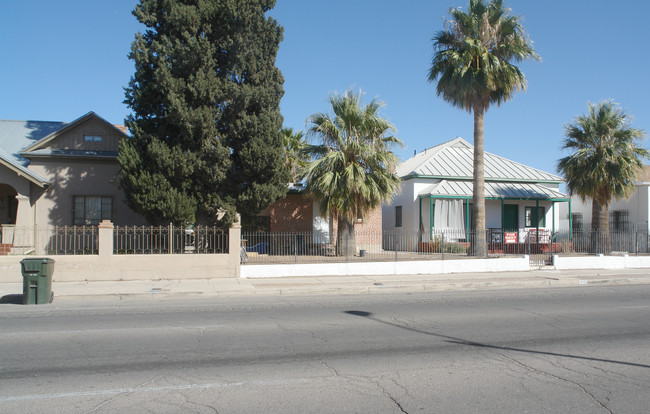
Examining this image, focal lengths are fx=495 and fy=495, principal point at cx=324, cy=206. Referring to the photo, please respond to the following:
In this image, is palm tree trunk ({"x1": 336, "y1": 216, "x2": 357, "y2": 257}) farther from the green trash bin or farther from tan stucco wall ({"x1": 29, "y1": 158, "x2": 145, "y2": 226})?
the green trash bin

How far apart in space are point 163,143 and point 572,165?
1978 centimetres

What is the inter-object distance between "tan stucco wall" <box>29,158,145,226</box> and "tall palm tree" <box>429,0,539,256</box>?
580 inches

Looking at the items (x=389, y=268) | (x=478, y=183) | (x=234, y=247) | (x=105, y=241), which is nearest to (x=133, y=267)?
(x=105, y=241)

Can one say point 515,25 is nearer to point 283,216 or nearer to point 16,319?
point 283,216

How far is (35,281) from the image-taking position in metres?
12.3

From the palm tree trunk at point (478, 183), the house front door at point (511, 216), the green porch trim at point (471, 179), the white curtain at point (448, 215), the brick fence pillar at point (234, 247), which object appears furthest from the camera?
the house front door at point (511, 216)

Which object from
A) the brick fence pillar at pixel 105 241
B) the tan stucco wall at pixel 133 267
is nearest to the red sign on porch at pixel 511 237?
the tan stucco wall at pixel 133 267

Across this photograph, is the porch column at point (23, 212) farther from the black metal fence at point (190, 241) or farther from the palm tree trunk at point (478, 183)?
the palm tree trunk at point (478, 183)

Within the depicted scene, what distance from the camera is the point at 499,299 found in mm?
13211

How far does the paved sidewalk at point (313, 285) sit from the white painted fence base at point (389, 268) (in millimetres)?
527

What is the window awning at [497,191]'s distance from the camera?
88.8ft

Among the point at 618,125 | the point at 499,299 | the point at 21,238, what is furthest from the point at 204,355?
the point at 618,125

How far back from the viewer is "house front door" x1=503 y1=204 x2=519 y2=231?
97.8 feet

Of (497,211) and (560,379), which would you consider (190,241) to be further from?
(497,211)
